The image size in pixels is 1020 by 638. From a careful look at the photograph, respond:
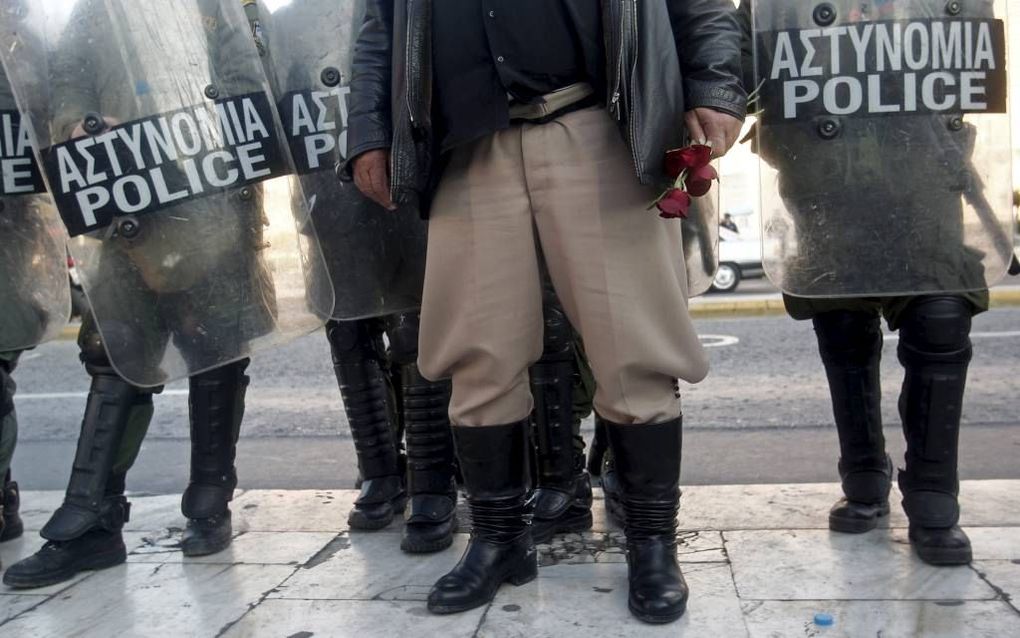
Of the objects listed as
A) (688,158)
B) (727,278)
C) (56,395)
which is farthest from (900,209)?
(727,278)

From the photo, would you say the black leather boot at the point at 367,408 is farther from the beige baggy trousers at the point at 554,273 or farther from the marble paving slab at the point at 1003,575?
the marble paving slab at the point at 1003,575

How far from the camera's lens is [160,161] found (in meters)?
2.79

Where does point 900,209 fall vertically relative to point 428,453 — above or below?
above

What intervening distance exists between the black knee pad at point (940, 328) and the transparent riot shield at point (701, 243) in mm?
653

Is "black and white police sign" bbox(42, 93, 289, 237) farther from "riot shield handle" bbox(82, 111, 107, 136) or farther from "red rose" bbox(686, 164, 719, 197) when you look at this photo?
"red rose" bbox(686, 164, 719, 197)

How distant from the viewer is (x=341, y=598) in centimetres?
269

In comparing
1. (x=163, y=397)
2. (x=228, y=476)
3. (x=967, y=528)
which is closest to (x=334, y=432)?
(x=163, y=397)

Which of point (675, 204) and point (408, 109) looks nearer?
point (675, 204)

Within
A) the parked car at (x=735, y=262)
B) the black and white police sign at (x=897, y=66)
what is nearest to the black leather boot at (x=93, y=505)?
the black and white police sign at (x=897, y=66)

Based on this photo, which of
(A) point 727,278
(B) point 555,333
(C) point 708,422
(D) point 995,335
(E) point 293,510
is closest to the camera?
(B) point 555,333

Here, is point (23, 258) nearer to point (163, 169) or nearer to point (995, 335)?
point (163, 169)

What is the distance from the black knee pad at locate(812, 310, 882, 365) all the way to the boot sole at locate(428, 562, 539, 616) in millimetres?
1022

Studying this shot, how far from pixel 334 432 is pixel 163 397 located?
1.97m

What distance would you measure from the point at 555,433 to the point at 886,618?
1.05 m
